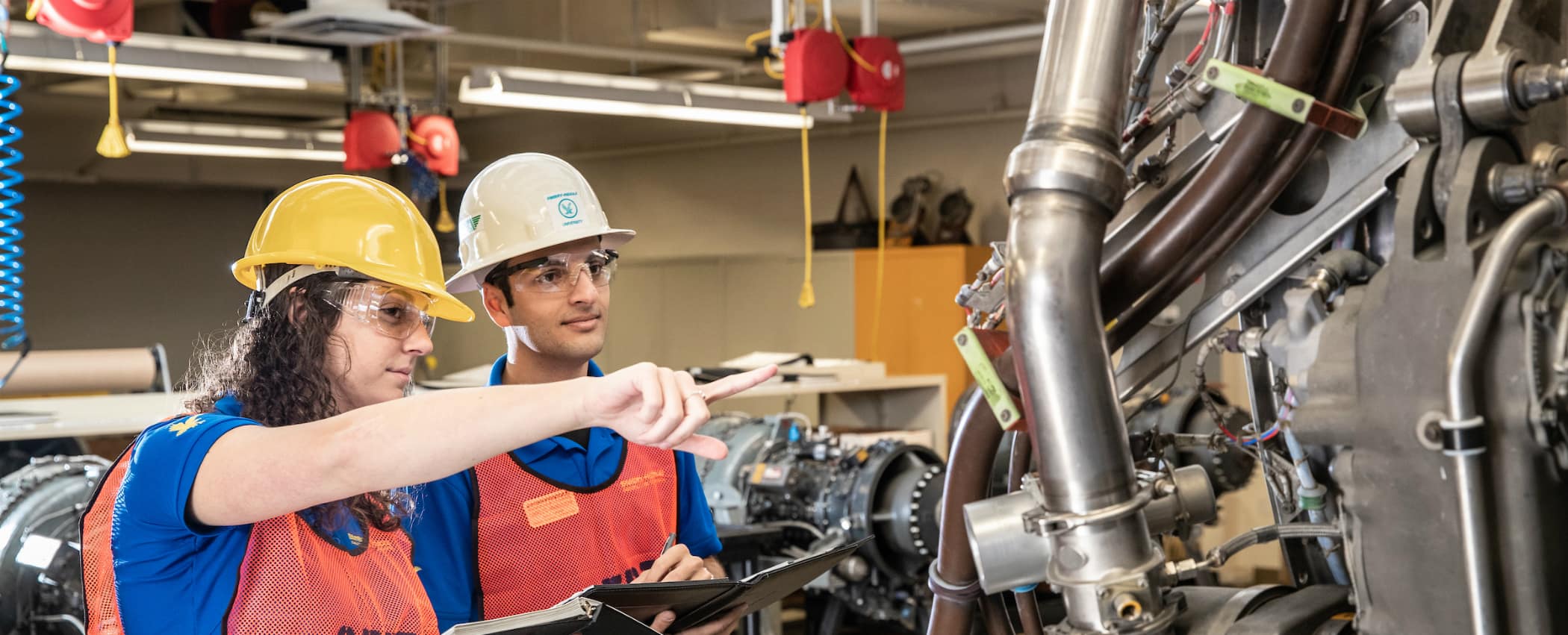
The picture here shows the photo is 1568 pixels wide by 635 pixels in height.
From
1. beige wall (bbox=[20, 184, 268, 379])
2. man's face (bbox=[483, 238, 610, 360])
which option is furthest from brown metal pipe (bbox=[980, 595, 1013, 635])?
beige wall (bbox=[20, 184, 268, 379])

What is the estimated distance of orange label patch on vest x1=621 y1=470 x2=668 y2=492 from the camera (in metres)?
2.21

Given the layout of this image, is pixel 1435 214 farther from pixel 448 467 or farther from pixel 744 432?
pixel 744 432

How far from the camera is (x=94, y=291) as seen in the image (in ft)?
41.8

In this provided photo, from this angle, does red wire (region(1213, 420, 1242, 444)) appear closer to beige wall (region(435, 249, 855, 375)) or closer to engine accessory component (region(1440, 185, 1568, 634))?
engine accessory component (region(1440, 185, 1568, 634))

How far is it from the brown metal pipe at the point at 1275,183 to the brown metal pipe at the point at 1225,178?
0.06ft

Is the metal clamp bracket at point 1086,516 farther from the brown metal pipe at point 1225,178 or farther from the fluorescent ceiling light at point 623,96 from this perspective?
the fluorescent ceiling light at point 623,96

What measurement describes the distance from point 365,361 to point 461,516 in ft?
1.61

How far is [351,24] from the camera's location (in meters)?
5.08

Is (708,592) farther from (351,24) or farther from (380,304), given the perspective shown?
(351,24)

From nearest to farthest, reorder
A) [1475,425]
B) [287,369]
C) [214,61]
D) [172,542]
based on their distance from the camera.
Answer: [1475,425] → [172,542] → [287,369] → [214,61]

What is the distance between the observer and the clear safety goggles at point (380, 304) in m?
1.64

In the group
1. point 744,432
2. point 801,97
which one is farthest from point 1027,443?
point 801,97

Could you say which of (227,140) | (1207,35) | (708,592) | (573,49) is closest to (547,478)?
(708,592)

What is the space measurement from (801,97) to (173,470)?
12.6 ft
